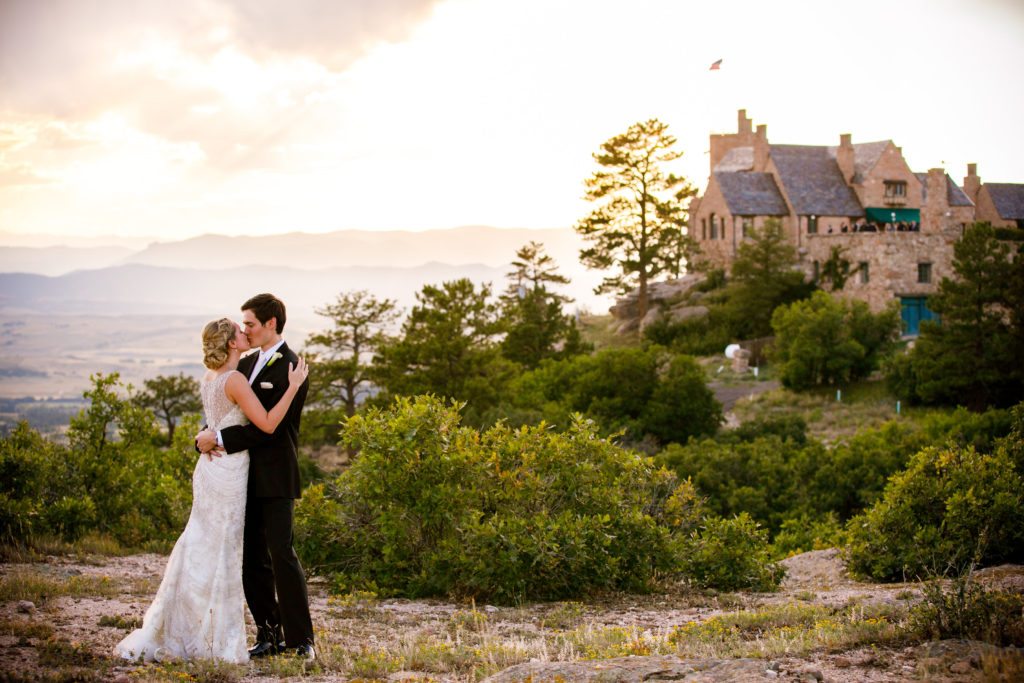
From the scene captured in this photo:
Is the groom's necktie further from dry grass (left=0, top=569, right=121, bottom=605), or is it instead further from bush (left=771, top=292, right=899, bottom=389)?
bush (left=771, top=292, right=899, bottom=389)

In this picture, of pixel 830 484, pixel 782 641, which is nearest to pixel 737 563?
pixel 782 641

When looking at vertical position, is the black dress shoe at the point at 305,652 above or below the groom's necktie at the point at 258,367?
below

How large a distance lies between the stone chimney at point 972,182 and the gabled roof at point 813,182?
5602 millimetres

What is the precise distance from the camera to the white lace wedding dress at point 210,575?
612cm

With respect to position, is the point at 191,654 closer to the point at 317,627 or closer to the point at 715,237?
the point at 317,627

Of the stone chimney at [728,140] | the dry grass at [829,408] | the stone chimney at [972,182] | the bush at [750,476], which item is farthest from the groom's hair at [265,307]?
the stone chimney at [728,140]

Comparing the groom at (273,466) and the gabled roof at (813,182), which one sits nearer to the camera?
the groom at (273,466)

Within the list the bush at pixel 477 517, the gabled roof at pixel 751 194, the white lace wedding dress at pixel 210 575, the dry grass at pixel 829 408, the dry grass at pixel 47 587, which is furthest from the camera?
the gabled roof at pixel 751 194

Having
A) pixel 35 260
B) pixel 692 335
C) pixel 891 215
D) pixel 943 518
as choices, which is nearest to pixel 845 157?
pixel 891 215

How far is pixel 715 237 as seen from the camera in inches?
2194

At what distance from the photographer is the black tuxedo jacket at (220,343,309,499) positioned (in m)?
6.23

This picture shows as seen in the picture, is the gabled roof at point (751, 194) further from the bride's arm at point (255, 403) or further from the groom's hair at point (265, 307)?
the bride's arm at point (255, 403)

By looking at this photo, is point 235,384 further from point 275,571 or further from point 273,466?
point 275,571

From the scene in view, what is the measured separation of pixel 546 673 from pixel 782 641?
1.75 meters
